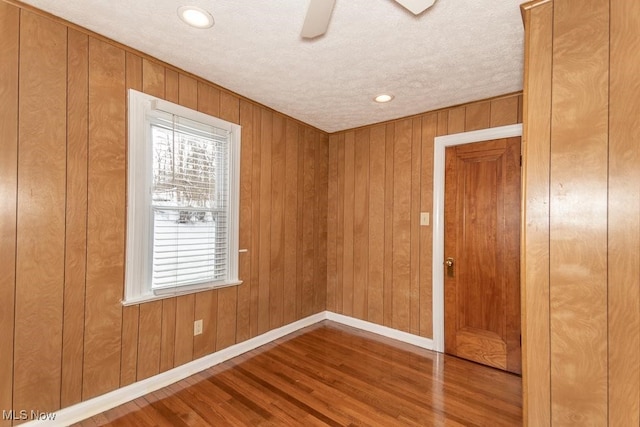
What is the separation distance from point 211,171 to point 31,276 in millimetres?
1362

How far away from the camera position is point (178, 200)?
7.74ft

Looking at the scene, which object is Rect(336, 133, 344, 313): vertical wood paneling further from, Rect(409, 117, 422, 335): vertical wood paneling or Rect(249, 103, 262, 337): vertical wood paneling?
Rect(249, 103, 262, 337): vertical wood paneling

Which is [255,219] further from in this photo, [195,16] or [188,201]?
[195,16]

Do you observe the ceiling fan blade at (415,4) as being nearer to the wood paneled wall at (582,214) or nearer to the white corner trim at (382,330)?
the wood paneled wall at (582,214)

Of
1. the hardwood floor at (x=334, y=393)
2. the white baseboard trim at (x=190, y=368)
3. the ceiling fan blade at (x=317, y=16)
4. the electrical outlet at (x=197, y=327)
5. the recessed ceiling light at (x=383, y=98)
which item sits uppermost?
the recessed ceiling light at (x=383, y=98)

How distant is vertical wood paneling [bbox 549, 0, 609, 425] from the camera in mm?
1330

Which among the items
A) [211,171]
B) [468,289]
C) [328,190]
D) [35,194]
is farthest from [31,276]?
[468,289]

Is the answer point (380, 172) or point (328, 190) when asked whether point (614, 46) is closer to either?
point (380, 172)

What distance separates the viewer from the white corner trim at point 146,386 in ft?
6.03

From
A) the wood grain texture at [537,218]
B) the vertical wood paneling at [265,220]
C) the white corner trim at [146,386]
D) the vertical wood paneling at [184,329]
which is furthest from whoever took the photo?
the vertical wood paneling at [265,220]

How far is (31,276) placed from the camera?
5.60 feet

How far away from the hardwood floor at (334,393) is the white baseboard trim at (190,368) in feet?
0.18

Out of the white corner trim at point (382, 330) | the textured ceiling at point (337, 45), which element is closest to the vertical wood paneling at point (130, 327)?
the textured ceiling at point (337, 45)

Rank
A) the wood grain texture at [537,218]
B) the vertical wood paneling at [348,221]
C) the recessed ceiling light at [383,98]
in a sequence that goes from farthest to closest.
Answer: the vertical wood paneling at [348,221] < the recessed ceiling light at [383,98] < the wood grain texture at [537,218]
